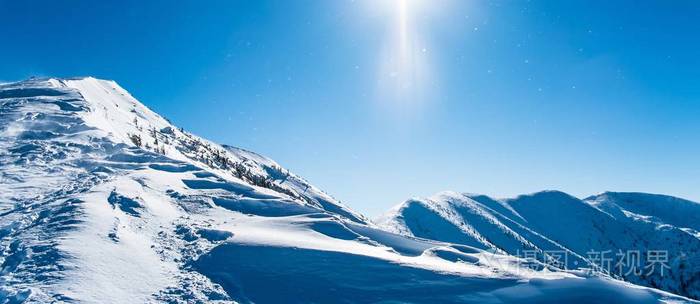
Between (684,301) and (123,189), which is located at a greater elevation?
(123,189)

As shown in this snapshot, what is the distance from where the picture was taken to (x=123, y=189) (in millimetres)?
15250

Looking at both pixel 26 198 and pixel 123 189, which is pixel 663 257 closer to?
pixel 123 189

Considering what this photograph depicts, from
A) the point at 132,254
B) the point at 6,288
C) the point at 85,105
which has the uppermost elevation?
the point at 85,105

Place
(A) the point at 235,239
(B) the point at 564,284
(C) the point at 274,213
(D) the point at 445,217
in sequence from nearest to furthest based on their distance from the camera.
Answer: (B) the point at 564,284 < (A) the point at 235,239 < (C) the point at 274,213 < (D) the point at 445,217

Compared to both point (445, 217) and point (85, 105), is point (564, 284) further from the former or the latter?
point (445, 217)

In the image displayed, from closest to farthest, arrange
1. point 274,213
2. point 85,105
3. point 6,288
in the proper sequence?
point 6,288 < point 274,213 < point 85,105

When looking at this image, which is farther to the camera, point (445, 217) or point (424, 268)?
point (445, 217)

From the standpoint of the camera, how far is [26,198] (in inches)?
550

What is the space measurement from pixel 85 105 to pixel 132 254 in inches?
1048

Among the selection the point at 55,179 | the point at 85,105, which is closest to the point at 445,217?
the point at 85,105

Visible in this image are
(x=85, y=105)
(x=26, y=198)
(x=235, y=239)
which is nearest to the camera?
(x=235, y=239)

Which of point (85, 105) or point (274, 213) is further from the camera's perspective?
point (85, 105)

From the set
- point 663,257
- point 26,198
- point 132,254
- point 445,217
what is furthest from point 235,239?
point 445,217

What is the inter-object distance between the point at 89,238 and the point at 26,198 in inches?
205
